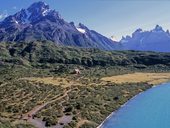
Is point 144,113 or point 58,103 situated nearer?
point 144,113

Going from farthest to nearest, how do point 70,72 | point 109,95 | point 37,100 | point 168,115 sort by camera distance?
point 70,72
point 109,95
point 37,100
point 168,115

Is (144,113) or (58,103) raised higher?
(58,103)

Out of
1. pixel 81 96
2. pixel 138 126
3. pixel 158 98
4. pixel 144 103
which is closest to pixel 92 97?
pixel 81 96

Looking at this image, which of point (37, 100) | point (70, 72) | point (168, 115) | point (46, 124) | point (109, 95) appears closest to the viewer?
point (46, 124)

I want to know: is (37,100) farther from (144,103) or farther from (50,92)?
(144,103)

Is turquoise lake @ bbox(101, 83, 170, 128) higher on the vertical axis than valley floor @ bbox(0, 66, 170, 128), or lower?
lower

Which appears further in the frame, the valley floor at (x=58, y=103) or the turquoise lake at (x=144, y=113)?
the valley floor at (x=58, y=103)

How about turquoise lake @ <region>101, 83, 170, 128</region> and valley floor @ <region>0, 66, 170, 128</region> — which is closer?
turquoise lake @ <region>101, 83, 170, 128</region>

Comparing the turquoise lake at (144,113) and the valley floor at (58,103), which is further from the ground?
the valley floor at (58,103)
